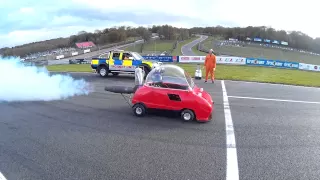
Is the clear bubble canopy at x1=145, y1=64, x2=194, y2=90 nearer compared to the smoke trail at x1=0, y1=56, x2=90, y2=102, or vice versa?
the clear bubble canopy at x1=145, y1=64, x2=194, y2=90

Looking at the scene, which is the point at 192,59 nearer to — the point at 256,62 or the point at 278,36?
the point at 256,62

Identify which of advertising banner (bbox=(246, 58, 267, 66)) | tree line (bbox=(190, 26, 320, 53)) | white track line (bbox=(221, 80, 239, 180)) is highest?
tree line (bbox=(190, 26, 320, 53))

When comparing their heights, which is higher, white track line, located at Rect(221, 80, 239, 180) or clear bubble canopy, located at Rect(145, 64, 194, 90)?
clear bubble canopy, located at Rect(145, 64, 194, 90)

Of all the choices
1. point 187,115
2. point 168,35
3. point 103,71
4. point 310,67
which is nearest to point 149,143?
point 187,115

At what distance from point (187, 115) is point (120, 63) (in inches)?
392

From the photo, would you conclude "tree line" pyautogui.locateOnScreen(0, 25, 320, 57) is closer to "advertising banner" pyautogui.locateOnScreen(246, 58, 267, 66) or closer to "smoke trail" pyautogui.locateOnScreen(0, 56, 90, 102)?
"advertising banner" pyautogui.locateOnScreen(246, 58, 267, 66)

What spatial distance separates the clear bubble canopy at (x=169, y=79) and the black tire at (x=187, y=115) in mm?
698

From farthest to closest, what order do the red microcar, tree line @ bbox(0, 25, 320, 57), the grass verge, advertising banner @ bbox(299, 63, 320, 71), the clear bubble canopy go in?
tree line @ bbox(0, 25, 320, 57)
advertising banner @ bbox(299, 63, 320, 71)
the grass verge
the clear bubble canopy
the red microcar

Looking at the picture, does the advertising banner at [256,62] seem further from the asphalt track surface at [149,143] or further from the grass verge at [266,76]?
the asphalt track surface at [149,143]

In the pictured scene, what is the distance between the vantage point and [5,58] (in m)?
11.5

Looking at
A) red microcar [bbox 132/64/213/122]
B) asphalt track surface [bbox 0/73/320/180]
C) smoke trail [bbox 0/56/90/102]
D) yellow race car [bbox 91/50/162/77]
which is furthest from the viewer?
yellow race car [bbox 91/50/162/77]

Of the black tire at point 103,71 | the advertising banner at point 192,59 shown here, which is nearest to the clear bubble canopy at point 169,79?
the black tire at point 103,71

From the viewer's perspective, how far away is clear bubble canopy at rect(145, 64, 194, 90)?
7402mm

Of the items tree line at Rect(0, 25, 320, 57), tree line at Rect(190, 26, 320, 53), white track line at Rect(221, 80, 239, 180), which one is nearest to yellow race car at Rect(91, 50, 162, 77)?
white track line at Rect(221, 80, 239, 180)
